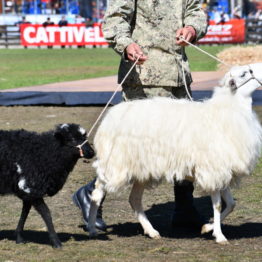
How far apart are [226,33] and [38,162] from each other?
40843 millimetres

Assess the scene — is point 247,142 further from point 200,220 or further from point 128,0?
point 128,0

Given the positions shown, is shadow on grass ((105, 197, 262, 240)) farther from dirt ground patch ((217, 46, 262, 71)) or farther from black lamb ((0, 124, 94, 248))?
dirt ground patch ((217, 46, 262, 71))

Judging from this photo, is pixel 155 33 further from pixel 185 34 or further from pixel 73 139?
pixel 73 139

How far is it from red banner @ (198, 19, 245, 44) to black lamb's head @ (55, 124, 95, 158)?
1577 inches

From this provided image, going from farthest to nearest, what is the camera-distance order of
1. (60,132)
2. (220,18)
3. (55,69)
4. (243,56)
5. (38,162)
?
(220,18) → (55,69) → (243,56) → (60,132) → (38,162)

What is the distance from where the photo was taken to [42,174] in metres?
5.98

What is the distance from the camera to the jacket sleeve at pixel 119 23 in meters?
6.43

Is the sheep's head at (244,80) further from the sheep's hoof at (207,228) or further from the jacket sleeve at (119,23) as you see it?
the sheep's hoof at (207,228)

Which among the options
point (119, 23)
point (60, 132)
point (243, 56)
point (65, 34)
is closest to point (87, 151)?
point (60, 132)

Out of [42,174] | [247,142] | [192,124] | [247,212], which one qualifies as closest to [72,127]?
[42,174]

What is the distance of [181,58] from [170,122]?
30.7 inches

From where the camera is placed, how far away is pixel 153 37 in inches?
259

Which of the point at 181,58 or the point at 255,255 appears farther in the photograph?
the point at 181,58

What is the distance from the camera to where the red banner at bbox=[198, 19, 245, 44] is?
4569 cm
